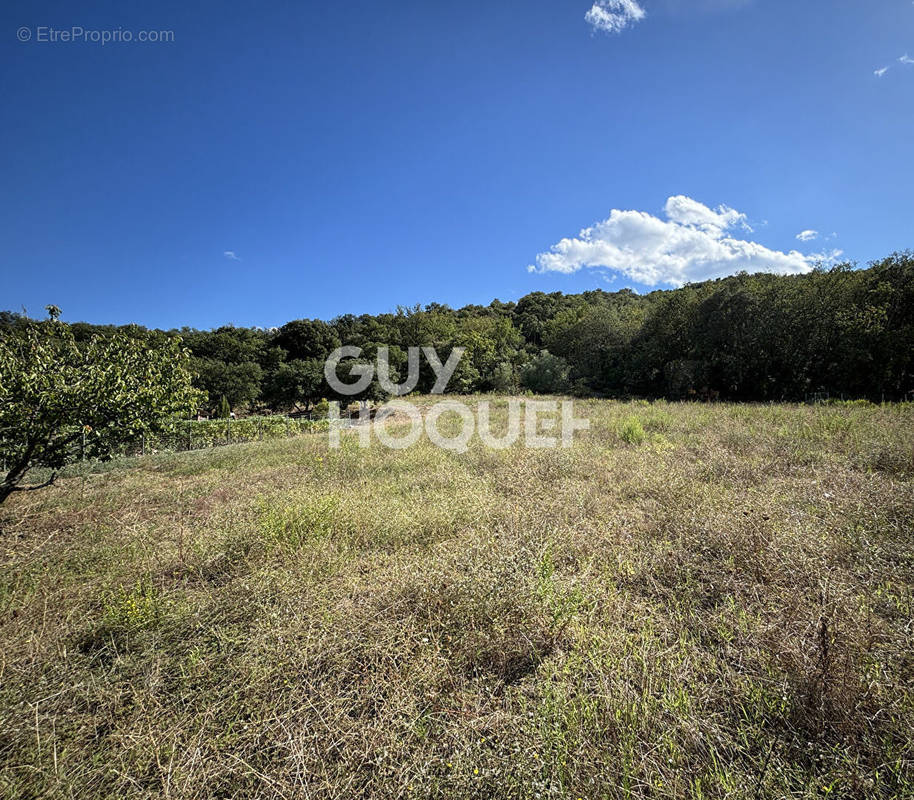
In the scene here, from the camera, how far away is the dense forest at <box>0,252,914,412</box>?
51.6 ft

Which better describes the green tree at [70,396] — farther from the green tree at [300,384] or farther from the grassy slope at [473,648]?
the green tree at [300,384]

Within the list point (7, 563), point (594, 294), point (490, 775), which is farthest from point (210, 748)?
point (594, 294)

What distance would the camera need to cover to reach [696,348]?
2162 cm

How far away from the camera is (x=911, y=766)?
151cm

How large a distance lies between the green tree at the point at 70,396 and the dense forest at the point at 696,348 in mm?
734

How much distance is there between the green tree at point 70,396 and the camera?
425cm

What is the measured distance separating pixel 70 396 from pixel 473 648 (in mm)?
5765

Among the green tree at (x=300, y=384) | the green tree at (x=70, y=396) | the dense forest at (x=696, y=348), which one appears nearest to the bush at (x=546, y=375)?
the dense forest at (x=696, y=348)

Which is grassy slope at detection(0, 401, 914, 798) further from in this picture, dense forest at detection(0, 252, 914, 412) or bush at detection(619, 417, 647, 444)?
dense forest at detection(0, 252, 914, 412)

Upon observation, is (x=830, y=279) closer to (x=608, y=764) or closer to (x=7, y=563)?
(x=608, y=764)

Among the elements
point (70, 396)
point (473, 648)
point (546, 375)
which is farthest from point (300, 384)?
point (473, 648)

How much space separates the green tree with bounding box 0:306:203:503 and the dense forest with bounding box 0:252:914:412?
2.41 feet

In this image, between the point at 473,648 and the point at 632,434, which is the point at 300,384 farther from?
the point at 473,648

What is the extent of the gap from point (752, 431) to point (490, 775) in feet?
29.5
